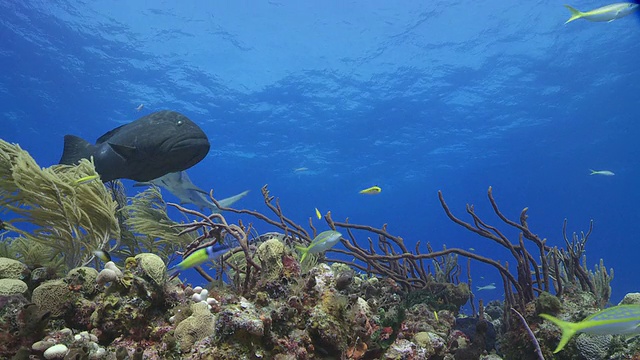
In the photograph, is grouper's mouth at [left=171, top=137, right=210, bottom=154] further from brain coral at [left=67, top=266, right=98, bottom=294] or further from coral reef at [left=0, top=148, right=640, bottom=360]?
brain coral at [left=67, top=266, right=98, bottom=294]

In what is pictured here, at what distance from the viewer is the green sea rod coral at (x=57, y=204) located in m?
4.11

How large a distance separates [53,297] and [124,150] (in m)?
2.50

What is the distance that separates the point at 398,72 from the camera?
97.3 ft

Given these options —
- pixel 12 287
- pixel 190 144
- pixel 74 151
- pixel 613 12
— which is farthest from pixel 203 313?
pixel 613 12

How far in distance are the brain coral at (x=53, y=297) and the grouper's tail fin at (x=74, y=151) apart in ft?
9.90

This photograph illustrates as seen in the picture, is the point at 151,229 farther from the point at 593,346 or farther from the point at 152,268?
the point at 593,346

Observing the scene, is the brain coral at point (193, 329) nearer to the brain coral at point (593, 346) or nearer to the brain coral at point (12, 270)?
the brain coral at point (12, 270)

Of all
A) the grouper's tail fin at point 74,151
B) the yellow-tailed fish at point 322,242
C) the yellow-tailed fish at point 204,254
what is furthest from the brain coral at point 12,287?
Result: the grouper's tail fin at point 74,151

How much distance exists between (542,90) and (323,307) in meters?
36.6

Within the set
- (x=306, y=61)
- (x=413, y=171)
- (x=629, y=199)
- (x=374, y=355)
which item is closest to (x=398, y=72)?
(x=306, y=61)

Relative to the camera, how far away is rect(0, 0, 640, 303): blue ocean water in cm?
2508

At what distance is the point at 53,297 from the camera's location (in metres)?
2.73

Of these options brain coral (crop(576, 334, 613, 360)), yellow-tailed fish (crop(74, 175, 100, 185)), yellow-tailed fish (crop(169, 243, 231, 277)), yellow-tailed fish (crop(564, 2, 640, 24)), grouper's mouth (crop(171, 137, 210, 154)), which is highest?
yellow-tailed fish (crop(564, 2, 640, 24))

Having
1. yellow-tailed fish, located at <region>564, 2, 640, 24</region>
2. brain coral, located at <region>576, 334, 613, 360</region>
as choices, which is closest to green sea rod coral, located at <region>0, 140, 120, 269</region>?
brain coral, located at <region>576, 334, 613, 360</region>
